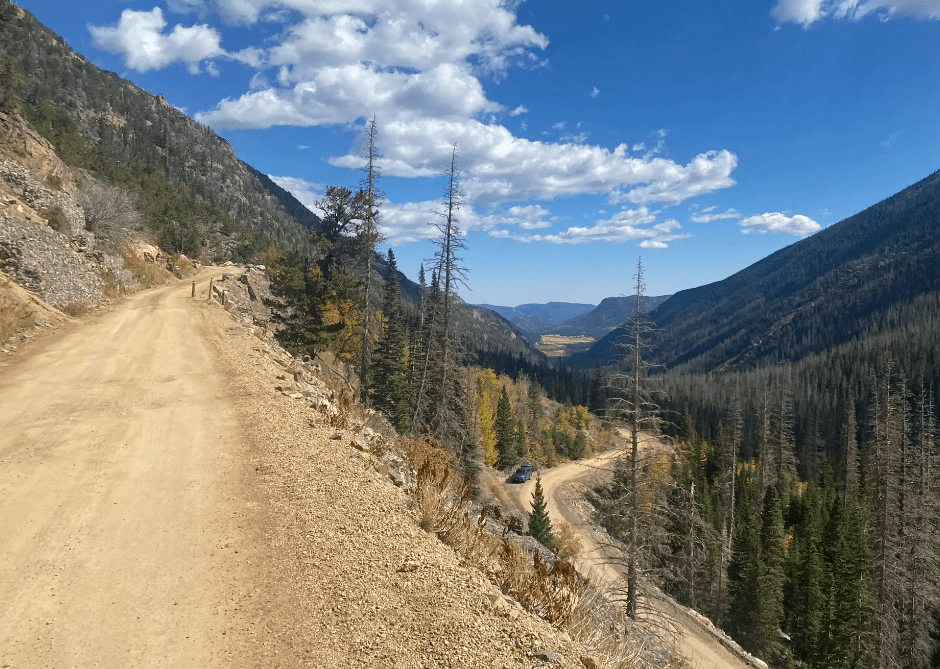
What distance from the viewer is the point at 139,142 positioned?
13062 centimetres

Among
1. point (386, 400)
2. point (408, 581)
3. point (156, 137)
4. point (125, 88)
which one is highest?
point (125, 88)

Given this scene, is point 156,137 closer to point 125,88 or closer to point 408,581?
point 125,88

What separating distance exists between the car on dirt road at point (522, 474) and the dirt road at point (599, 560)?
0.75m

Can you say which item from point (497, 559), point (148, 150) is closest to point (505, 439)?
point (497, 559)

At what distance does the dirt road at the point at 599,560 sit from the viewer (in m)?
21.8

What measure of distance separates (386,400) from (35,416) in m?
24.7

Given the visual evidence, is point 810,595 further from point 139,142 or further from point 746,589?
point 139,142

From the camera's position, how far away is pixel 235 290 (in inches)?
1463

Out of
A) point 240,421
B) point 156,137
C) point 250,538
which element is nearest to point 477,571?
point 250,538

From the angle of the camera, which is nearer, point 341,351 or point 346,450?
point 346,450

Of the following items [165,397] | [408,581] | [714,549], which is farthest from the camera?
[714,549]

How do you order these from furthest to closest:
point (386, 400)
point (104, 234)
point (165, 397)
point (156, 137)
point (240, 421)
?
point (156, 137) → point (386, 400) → point (104, 234) → point (165, 397) → point (240, 421)

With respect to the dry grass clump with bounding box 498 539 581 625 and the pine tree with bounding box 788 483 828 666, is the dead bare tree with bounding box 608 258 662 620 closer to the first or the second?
the dry grass clump with bounding box 498 539 581 625

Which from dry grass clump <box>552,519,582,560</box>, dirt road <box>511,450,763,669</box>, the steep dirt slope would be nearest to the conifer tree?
dirt road <box>511,450,763,669</box>
